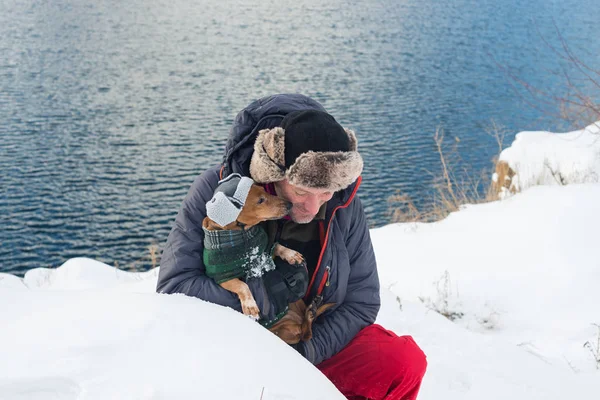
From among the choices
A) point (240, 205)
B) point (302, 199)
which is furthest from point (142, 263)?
point (240, 205)

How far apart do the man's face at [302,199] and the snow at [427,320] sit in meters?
0.69

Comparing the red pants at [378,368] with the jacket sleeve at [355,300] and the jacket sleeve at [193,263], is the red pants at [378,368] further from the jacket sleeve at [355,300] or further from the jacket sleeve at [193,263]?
the jacket sleeve at [193,263]

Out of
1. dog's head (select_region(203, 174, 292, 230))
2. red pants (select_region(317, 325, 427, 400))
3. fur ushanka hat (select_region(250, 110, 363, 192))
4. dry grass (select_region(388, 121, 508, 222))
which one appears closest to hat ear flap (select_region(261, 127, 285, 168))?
fur ushanka hat (select_region(250, 110, 363, 192))

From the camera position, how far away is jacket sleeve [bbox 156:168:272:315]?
2.37m

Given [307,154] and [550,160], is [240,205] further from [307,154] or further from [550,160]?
[550,160]

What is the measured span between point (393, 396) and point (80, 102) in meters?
19.7

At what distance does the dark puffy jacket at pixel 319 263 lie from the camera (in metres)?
2.42

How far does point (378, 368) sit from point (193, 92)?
19715mm

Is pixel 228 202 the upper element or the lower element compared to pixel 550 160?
upper

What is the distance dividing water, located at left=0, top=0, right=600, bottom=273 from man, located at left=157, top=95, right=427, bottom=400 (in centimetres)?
725

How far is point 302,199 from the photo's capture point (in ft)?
8.16

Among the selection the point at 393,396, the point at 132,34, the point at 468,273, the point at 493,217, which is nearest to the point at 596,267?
the point at 468,273

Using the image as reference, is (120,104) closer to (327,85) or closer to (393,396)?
(327,85)

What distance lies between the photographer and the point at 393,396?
2.59 m
